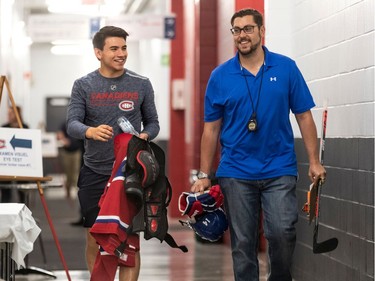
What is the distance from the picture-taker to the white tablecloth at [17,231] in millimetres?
6098

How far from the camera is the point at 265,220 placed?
616cm

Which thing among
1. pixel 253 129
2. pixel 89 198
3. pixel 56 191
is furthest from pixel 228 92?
pixel 56 191

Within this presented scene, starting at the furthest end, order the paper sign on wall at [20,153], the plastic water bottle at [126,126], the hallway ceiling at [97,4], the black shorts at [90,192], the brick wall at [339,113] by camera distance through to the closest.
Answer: the hallway ceiling at [97,4] < the paper sign on wall at [20,153] < the black shorts at [90,192] < the brick wall at [339,113] < the plastic water bottle at [126,126]

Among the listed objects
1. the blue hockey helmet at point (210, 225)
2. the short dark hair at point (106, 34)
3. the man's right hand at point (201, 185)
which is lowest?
the blue hockey helmet at point (210, 225)

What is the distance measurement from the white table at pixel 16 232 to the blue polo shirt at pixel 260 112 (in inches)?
45.2

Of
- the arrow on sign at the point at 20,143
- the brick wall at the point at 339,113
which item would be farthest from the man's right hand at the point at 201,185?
the arrow on sign at the point at 20,143

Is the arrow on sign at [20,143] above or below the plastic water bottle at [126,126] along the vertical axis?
below

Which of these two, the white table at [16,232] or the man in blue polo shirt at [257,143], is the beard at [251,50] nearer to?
the man in blue polo shirt at [257,143]

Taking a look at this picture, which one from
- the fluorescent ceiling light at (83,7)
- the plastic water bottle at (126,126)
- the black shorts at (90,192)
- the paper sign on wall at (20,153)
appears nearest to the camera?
the plastic water bottle at (126,126)

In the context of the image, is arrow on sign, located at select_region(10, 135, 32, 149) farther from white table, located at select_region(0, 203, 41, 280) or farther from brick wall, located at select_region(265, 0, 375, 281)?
brick wall, located at select_region(265, 0, 375, 281)

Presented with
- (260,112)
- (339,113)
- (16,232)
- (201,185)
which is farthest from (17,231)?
(339,113)

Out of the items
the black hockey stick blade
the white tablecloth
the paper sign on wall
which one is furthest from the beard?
the paper sign on wall

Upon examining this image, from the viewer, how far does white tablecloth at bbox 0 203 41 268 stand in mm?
6098

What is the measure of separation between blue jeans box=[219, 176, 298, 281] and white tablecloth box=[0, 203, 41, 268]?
1142 mm
